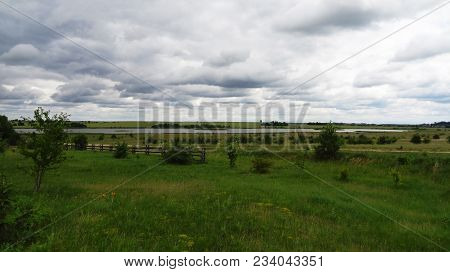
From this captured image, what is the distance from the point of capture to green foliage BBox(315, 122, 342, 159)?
36.0 meters

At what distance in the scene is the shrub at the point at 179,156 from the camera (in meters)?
34.0

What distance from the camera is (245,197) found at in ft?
49.1

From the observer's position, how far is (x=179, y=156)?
3416cm

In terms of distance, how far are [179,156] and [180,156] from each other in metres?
0.11

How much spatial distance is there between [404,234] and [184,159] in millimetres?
25411

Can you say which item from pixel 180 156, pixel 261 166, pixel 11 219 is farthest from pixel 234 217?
pixel 180 156

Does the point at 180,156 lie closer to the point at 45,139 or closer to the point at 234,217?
the point at 45,139

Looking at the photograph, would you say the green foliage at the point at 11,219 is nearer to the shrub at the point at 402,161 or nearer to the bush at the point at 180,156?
the bush at the point at 180,156

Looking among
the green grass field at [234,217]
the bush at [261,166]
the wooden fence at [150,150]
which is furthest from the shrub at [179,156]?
the green grass field at [234,217]

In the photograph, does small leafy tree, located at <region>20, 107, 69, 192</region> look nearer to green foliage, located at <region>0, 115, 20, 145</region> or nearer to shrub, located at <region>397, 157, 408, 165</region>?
shrub, located at <region>397, 157, 408, 165</region>

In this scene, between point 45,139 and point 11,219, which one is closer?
point 11,219

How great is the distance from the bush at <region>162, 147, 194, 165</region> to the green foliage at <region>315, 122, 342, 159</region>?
45.1 ft

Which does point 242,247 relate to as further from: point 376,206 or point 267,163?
point 267,163

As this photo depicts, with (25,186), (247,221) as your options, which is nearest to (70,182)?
(25,186)
